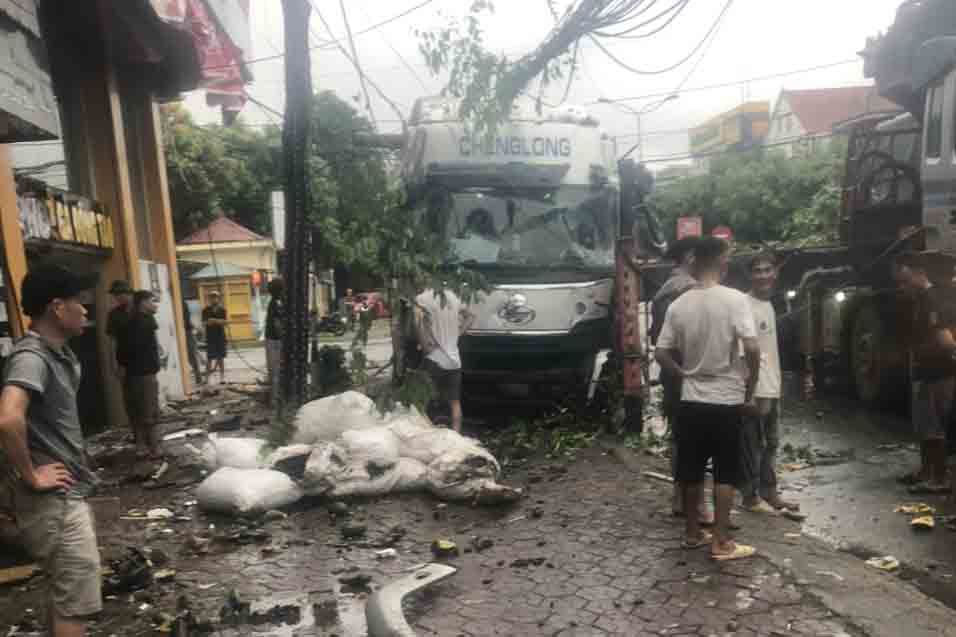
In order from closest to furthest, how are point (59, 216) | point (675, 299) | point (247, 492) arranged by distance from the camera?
1. point (675, 299)
2. point (247, 492)
3. point (59, 216)

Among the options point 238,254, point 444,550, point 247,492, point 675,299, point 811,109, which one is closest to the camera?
point 444,550

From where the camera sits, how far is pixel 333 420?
6.28 meters

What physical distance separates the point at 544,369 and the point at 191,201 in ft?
77.4

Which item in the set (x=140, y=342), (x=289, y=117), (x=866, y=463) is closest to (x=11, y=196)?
(x=140, y=342)

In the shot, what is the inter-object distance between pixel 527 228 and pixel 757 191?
91.8ft

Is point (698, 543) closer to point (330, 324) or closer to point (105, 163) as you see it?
point (105, 163)

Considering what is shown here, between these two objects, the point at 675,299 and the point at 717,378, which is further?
the point at 675,299

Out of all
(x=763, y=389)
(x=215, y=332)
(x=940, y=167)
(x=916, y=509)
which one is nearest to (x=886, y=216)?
(x=940, y=167)

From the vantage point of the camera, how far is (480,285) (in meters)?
6.34

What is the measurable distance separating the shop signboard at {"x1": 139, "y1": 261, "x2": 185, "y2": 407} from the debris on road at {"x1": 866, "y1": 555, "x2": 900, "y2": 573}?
30.7ft

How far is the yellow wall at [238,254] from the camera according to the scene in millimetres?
29016

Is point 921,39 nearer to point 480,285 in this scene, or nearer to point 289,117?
point 480,285

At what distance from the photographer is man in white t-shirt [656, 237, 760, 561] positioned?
4262 millimetres

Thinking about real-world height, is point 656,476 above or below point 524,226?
below
